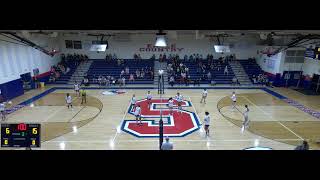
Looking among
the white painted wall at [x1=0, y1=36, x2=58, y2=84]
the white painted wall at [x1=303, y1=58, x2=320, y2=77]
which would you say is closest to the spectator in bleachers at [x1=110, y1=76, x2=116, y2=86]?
the white painted wall at [x1=0, y1=36, x2=58, y2=84]

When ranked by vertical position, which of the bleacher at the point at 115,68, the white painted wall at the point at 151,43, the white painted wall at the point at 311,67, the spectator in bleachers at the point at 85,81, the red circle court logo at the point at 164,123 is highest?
the white painted wall at the point at 151,43

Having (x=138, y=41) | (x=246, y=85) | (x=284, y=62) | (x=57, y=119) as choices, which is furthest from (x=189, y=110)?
(x=138, y=41)

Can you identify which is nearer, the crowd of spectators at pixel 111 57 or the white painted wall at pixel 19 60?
the white painted wall at pixel 19 60

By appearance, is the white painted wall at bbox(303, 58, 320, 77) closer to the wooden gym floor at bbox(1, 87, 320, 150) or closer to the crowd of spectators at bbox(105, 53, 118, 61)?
the wooden gym floor at bbox(1, 87, 320, 150)

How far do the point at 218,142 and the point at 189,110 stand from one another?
572 centimetres

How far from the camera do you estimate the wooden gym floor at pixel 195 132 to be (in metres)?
11.4

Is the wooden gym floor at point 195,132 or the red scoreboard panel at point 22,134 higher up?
the red scoreboard panel at point 22,134

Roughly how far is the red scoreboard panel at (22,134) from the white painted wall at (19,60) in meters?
14.8

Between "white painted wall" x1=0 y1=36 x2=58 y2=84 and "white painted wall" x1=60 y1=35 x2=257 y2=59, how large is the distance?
16.1ft

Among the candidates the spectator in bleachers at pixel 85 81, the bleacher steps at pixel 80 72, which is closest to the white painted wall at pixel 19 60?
the bleacher steps at pixel 80 72

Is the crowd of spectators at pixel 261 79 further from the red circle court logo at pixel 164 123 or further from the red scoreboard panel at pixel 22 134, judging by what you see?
the red scoreboard panel at pixel 22 134
